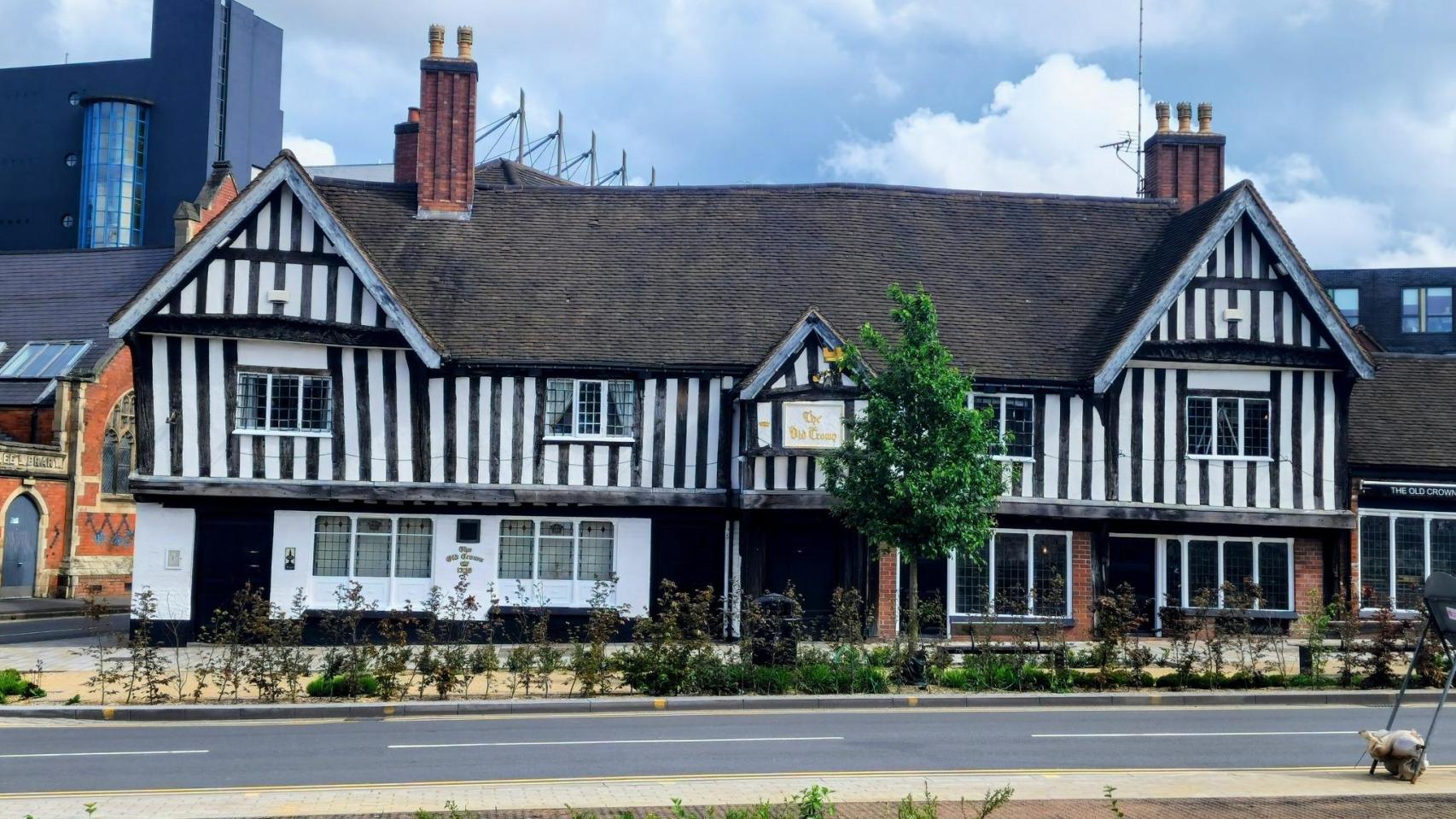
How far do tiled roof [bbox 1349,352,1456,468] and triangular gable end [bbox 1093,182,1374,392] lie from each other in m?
2.27

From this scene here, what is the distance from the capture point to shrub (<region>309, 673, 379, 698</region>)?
1831 cm

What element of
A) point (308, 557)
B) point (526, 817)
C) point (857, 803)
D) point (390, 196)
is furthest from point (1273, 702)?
point (390, 196)

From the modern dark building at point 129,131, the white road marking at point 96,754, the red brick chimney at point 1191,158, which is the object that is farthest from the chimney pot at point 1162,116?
the modern dark building at point 129,131

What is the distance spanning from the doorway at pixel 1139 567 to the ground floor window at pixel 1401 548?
14.0 feet

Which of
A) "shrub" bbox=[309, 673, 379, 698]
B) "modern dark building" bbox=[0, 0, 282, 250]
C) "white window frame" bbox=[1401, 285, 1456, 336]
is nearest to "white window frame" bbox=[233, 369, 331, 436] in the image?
"shrub" bbox=[309, 673, 379, 698]

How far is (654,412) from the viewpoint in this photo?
26.1m

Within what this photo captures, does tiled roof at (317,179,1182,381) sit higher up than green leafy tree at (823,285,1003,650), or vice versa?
tiled roof at (317,179,1182,381)

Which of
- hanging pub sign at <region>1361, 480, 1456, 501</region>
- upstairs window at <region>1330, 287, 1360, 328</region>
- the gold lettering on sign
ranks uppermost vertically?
upstairs window at <region>1330, 287, 1360, 328</region>

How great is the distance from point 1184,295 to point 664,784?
58.6 ft

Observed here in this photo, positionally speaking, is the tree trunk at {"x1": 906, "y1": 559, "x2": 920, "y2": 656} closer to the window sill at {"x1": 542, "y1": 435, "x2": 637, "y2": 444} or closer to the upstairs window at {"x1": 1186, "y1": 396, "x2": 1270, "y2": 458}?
the window sill at {"x1": 542, "y1": 435, "x2": 637, "y2": 444}

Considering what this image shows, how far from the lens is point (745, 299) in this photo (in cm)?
2780

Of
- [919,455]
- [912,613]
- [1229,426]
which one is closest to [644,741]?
[912,613]

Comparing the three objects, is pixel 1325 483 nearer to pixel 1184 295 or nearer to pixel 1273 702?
pixel 1184 295

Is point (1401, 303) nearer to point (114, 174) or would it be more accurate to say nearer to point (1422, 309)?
point (1422, 309)
